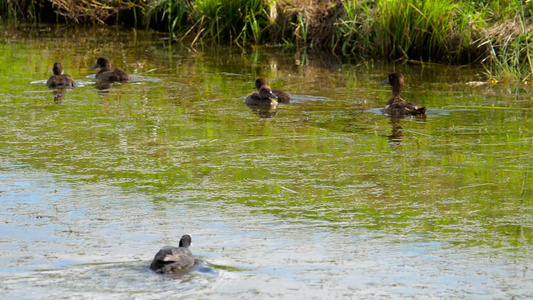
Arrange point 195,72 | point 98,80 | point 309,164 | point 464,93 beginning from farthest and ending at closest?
point 195,72 < point 98,80 < point 464,93 < point 309,164

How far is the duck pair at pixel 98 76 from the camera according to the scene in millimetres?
11516

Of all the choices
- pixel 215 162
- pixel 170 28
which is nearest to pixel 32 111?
pixel 215 162

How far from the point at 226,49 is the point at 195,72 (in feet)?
8.55

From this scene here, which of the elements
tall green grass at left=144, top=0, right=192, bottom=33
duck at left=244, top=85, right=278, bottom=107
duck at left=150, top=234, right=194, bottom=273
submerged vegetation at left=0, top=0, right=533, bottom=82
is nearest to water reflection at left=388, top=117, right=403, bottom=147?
duck at left=244, top=85, right=278, bottom=107

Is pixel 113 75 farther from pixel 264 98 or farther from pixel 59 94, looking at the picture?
pixel 264 98

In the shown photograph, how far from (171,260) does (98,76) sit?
25.2 ft

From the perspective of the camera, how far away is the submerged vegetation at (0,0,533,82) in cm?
1306

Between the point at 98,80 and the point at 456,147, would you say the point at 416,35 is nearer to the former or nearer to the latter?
the point at 98,80

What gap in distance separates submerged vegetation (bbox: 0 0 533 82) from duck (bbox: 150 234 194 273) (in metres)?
7.54

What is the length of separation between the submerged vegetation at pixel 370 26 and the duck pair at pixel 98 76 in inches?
117

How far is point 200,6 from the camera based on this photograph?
1571 centimetres

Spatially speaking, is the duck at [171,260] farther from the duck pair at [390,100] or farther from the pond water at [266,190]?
the duck pair at [390,100]

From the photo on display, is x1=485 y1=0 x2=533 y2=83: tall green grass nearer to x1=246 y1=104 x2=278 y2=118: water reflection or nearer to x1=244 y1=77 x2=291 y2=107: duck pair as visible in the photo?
x1=244 y1=77 x2=291 y2=107: duck pair

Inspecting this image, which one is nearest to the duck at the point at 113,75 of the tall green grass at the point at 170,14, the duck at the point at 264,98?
the duck at the point at 264,98
